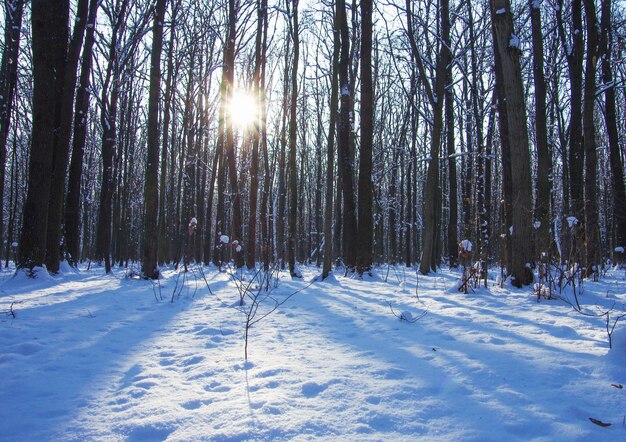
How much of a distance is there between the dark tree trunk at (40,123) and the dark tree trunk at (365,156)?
571 centimetres

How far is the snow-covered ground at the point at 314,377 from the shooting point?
4.84 ft

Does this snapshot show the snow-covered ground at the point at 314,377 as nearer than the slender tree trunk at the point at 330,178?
Yes

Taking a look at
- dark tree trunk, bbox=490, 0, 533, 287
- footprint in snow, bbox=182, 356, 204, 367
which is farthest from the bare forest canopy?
footprint in snow, bbox=182, 356, 204, 367

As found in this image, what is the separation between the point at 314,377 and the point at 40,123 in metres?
6.67

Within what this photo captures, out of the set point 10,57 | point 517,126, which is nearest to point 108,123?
point 10,57

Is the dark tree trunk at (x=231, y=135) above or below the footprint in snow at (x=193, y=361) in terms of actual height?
above

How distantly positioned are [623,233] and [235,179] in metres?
11.7

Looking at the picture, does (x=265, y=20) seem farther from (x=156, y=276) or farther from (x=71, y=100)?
(x=156, y=276)

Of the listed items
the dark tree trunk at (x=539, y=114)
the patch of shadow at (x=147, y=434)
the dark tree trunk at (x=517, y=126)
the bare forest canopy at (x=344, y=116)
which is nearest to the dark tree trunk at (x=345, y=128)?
the bare forest canopy at (x=344, y=116)

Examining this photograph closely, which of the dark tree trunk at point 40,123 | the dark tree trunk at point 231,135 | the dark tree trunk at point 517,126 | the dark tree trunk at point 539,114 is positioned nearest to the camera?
the dark tree trunk at point 517,126

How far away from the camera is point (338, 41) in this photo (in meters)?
8.68

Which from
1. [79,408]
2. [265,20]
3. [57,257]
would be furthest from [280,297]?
[265,20]

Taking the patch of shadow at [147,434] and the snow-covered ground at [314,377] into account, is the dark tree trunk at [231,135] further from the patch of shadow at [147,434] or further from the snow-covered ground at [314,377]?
the patch of shadow at [147,434]

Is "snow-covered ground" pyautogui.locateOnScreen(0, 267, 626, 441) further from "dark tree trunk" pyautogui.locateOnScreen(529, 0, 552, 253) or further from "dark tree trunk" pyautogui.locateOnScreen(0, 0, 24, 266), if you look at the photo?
"dark tree trunk" pyautogui.locateOnScreen(0, 0, 24, 266)
